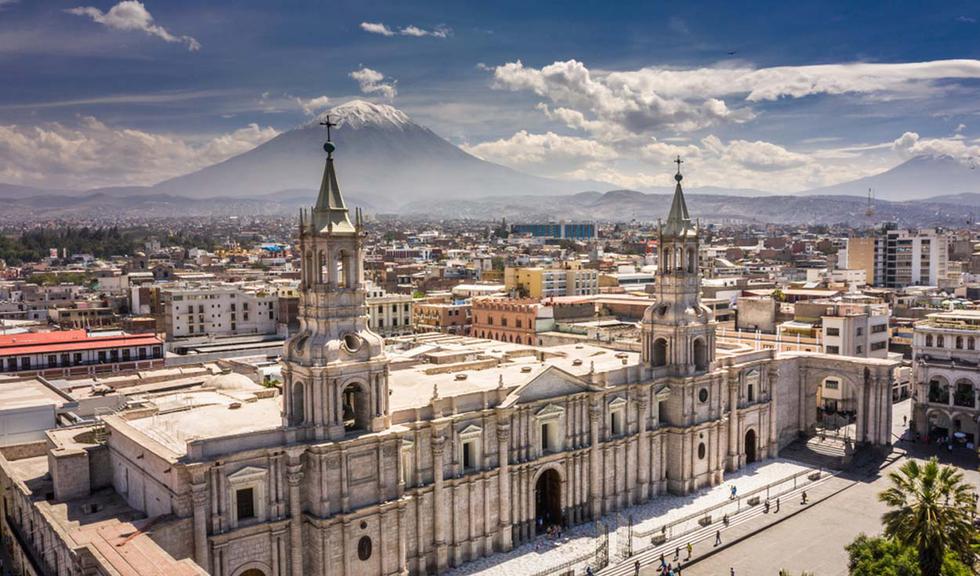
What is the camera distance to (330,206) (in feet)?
110

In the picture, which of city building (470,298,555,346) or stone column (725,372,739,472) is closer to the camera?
stone column (725,372,739,472)

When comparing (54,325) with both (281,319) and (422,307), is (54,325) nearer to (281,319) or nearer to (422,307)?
(281,319)

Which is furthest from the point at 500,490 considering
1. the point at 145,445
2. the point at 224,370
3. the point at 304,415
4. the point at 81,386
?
the point at 81,386

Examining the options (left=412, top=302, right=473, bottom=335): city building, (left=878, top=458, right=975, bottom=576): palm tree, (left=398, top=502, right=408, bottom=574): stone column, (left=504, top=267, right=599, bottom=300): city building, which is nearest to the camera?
(left=878, top=458, right=975, bottom=576): palm tree

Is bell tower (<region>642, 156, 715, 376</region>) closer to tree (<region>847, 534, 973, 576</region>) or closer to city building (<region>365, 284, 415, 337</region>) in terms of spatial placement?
tree (<region>847, 534, 973, 576</region>)

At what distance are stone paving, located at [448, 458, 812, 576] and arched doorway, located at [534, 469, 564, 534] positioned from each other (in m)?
1.27

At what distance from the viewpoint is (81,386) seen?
51.5m

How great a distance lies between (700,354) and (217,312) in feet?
196

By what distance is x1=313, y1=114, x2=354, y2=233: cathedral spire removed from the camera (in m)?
33.2

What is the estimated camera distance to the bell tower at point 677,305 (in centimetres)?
4922

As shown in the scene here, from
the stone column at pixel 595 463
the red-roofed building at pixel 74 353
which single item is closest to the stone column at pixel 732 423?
the stone column at pixel 595 463

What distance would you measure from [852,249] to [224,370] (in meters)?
119

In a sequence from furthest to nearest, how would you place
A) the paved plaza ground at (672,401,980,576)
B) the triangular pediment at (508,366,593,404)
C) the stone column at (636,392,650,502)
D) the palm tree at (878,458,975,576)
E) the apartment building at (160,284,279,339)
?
1. the apartment building at (160,284,279,339)
2. the stone column at (636,392,650,502)
3. the triangular pediment at (508,366,593,404)
4. the paved plaza ground at (672,401,980,576)
5. the palm tree at (878,458,975,576)

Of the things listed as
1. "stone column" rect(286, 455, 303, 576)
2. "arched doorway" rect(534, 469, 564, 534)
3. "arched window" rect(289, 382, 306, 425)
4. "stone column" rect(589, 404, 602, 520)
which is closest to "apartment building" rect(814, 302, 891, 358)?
"stone column" rect(589, 404, 602, 520)
